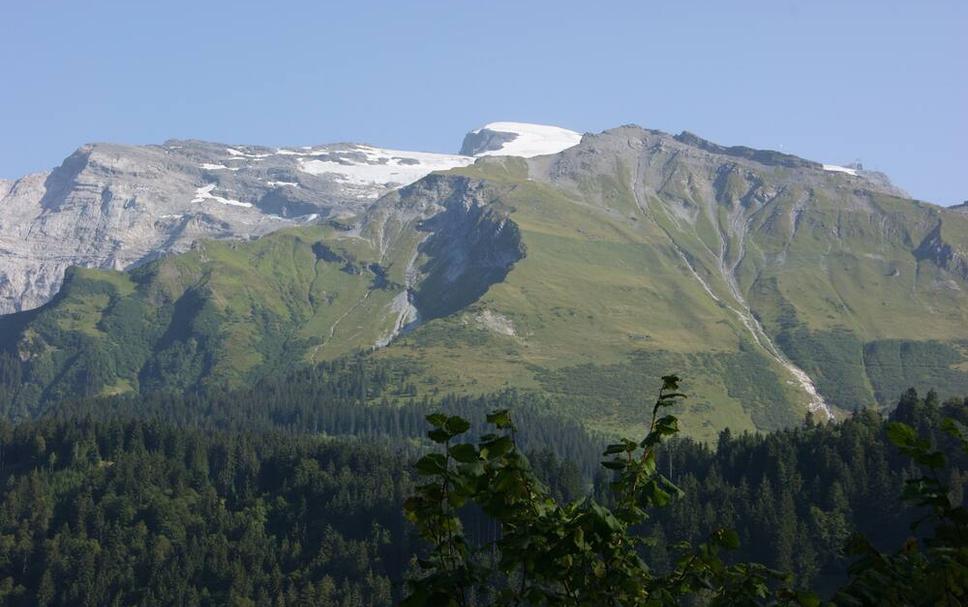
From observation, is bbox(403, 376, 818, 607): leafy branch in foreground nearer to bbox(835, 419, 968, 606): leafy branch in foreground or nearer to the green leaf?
the green leaf

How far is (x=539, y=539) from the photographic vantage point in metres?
15.0

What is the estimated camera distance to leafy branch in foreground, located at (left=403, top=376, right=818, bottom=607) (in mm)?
13961

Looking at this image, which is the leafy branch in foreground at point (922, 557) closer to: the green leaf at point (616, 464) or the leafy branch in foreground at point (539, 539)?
the leafy branch in foreground at point (539, 539)

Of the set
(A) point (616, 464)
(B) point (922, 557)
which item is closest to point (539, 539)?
(A) point (616, 464)

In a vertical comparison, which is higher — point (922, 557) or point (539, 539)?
point (922, 557)

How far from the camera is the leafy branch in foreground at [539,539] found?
13961mm

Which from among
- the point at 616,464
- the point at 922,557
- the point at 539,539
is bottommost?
the point at 539,539

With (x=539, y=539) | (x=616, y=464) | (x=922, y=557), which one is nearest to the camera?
(x=922, y=557)

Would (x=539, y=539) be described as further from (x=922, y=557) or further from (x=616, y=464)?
(x=922, y=557)

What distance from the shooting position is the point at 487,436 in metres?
15.0

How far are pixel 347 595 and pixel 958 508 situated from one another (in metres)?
189

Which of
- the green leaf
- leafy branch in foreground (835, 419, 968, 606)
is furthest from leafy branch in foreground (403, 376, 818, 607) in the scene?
leafy branch in foreground (835, 419, 968, 606)

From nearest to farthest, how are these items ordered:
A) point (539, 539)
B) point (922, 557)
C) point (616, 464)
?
1. point (922, 557)
2. point (539, 539)
3. point (616, 464)

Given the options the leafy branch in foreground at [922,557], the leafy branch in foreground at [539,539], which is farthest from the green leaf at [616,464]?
the leafy branch in foreground at [922,557]
